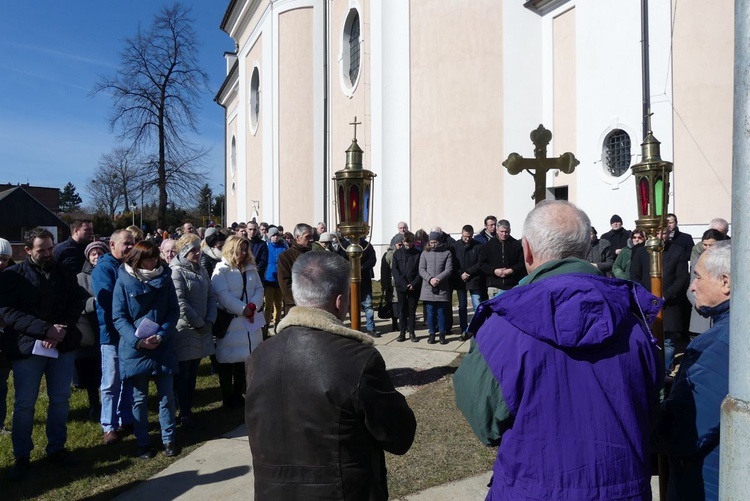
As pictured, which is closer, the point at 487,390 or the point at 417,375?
the point at 487,390

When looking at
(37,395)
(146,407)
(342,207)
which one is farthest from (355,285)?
(37,395)

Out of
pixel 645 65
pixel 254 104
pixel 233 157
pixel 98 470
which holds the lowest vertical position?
pixel 98 470

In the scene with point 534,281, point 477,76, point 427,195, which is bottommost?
point 534,281

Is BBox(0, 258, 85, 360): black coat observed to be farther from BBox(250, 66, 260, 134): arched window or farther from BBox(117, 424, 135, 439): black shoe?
BBox(250, 66, 260, 134): arched window

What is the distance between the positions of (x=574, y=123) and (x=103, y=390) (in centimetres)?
1228

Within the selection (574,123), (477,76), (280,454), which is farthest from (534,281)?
(477,76)

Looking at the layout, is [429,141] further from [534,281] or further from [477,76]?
[534,281]

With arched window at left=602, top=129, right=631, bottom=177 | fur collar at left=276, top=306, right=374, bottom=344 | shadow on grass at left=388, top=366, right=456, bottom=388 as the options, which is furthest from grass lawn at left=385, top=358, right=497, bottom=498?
arched window at left=602, top=129, right=631, bottom=177

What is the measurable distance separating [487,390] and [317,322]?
73cm

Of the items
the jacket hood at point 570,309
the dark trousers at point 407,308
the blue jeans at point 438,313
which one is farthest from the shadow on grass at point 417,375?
the jacket hood at point 570,309

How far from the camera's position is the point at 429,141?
16.4 meters

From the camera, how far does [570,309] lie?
6.03 feet

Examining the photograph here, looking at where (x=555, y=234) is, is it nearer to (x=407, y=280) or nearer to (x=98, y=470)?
(x=98, y=470)

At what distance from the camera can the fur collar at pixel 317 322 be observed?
2.34 meters
